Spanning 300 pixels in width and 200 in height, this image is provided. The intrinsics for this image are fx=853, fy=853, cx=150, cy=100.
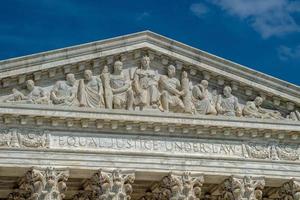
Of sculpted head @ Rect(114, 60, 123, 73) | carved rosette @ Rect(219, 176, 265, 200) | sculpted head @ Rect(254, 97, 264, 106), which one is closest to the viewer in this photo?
carved rosette @ Rect(219, 176, 265, 200)

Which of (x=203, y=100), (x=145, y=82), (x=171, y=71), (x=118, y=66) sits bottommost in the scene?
(x=203, y=100)

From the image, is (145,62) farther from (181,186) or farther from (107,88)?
(181,186)

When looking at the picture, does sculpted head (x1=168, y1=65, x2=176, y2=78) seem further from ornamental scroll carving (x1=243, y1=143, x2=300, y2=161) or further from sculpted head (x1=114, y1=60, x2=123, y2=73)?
ornamental scroll carving (x1=243, y1=143, x2=300, y2=161)

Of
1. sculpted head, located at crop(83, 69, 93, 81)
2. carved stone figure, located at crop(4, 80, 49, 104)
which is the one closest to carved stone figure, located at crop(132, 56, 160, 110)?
sculpted head, located at crop(83, 69, 93, 81)

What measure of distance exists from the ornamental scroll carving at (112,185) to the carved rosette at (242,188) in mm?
3671

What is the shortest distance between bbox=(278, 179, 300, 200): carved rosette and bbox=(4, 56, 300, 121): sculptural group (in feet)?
8.55

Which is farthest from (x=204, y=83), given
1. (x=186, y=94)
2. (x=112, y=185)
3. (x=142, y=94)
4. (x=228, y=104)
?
(x=112, y=185)

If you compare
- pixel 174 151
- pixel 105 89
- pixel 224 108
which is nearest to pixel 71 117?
pixel 105 89

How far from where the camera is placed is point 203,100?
1256 inches

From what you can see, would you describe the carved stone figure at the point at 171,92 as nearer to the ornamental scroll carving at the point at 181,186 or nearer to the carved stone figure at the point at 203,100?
the carved stone figure at the point at 203,100

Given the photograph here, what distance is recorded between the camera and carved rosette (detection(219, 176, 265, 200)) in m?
31.0

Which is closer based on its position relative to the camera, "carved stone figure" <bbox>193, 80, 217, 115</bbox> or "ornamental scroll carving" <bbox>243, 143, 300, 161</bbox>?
"carved stone figure" <bbox>193, 80, 217, 115</bbox>

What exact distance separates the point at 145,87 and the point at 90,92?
208 centimetres

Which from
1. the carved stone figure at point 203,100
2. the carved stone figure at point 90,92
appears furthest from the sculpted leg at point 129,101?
the carved stone figure at point 203,100
